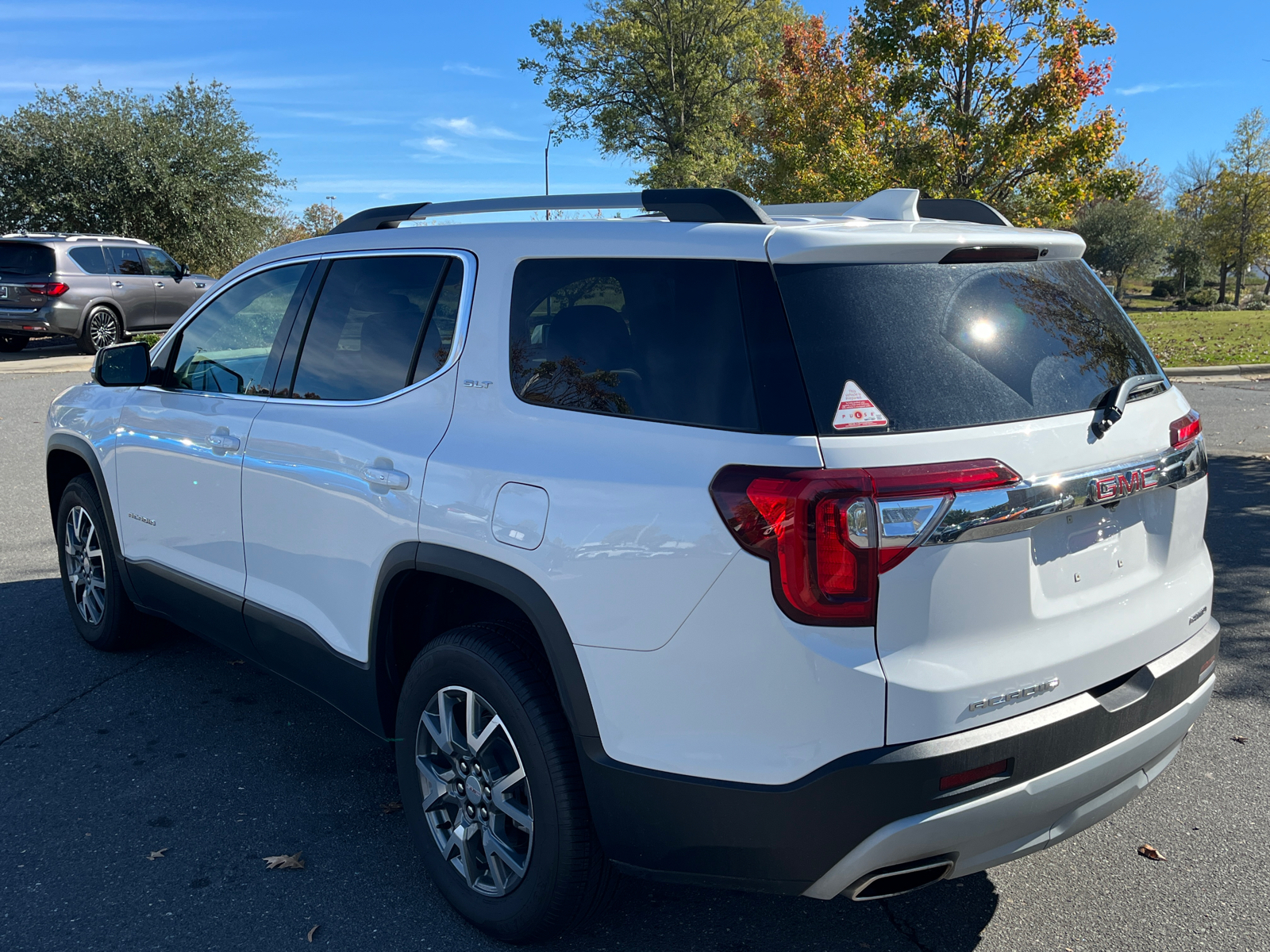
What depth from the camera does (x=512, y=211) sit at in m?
2.90

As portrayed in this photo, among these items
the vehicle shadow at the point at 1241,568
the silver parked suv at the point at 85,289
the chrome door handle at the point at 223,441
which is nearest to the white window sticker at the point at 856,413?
the chrome door handle at the point at 223,441

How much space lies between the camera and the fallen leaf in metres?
3.04

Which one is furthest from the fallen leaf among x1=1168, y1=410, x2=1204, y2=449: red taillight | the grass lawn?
the grass lawn

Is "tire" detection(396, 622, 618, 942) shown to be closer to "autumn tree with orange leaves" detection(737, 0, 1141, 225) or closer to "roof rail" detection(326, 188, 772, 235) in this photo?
"roof rail" detection(326, 188, 772, 235)

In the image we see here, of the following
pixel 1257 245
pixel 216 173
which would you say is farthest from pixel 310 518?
pixel 1257 245

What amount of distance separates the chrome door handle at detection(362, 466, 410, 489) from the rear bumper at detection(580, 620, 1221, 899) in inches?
37.2

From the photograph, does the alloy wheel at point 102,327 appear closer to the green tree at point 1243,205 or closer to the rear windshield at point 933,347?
the rear windshield at point 933,347

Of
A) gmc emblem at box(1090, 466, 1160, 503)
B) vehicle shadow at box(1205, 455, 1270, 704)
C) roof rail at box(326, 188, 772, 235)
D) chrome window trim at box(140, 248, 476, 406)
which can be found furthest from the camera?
vehicle shadow at box(1205, 455, 1270, 704)

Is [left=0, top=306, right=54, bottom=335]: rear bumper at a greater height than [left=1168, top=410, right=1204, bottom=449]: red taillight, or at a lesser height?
greater

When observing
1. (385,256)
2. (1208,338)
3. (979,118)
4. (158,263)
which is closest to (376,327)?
(385,256)

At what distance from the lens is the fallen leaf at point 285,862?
304 cm

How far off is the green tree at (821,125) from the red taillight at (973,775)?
13217mm

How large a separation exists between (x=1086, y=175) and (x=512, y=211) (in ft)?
44.0

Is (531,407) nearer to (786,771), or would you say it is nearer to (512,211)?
(512,211)
